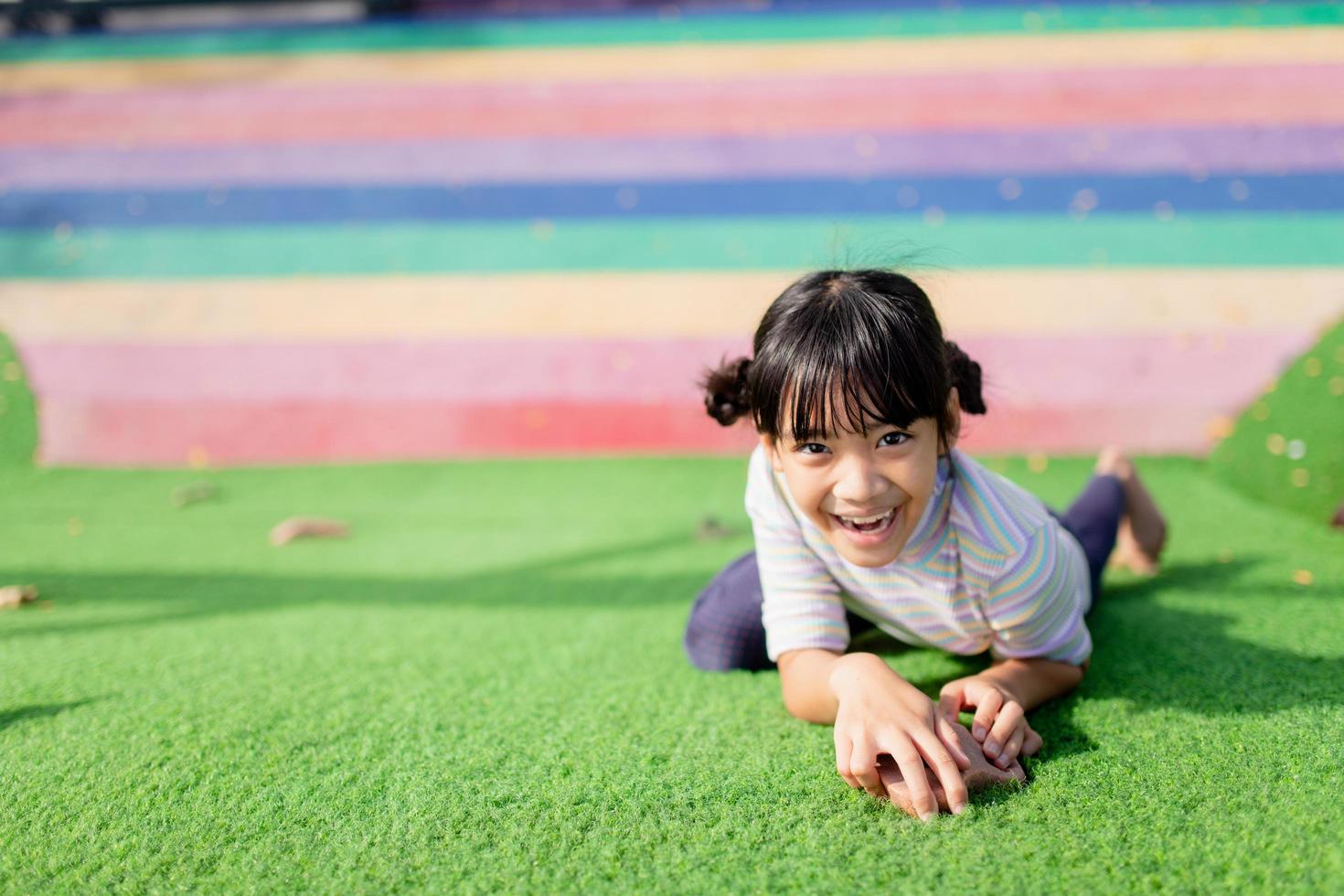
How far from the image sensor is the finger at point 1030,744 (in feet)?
5.87

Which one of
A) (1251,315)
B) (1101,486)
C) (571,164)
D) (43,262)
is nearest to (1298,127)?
(1251,315)

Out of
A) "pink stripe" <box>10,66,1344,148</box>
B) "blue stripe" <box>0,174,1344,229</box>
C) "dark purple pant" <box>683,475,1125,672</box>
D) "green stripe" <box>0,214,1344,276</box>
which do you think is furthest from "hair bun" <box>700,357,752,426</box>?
"pink stripe" <box>10,66,1344,148</box>

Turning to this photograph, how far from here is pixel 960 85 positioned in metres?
5.00

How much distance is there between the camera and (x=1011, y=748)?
1.75 metres

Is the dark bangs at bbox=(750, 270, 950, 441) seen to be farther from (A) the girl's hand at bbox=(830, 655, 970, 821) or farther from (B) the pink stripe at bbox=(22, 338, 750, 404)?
(B) the pink stripe at bbox=(22, 338, 750, 404)

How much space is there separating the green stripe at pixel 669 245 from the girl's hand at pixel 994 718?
3031 mm

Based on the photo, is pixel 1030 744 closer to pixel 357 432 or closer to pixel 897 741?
pixel 897 741

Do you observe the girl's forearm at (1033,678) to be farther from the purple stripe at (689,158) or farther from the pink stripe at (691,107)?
the pink stripe at (691,107)

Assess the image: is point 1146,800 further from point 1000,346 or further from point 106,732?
point 1000,346

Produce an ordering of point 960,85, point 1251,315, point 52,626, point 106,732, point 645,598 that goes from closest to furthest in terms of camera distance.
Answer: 1. point 106,732
2. point 52,626
3. point 645,598
4. point 1251,315
5. point 960,85

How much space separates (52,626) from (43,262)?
3.38 meters

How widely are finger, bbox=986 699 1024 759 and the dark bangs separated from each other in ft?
1.72

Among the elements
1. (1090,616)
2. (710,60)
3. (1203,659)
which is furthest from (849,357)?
(710,60)

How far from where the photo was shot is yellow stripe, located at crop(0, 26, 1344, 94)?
4.83 meters
